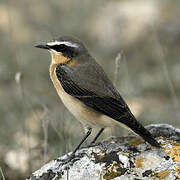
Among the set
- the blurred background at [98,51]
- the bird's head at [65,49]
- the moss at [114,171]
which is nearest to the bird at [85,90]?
the bird's head at [65,49]

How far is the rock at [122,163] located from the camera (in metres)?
4.86

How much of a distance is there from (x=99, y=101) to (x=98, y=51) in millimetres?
8505

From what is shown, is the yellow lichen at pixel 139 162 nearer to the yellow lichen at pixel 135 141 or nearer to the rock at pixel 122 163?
the rock at pixel 122 163

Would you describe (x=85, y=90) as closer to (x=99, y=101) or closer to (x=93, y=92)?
(x=93, y=92)

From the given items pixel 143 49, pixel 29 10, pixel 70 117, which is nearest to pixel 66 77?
pixel 70 117

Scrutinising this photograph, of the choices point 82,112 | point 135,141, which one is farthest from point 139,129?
point 82,112

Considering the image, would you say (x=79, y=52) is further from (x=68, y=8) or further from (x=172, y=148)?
(x=68, y=8)

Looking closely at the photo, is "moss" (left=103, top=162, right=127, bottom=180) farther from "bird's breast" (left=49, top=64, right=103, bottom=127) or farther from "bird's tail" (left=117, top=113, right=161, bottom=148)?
"bird's breast" (left=49, top=64, right=103, bottom=127)

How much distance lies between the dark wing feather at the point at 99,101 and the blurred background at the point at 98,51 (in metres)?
2.55

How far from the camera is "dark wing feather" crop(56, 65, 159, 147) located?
5.33 meters

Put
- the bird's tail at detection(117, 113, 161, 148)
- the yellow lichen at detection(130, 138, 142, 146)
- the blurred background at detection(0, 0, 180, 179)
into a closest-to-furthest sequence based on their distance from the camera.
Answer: the bird's tail at detection(117, 113, 161, 148), the yellow lichen at detection(130, 138, 142, 146), the blurred background at detection(0, 0, 180, 179)

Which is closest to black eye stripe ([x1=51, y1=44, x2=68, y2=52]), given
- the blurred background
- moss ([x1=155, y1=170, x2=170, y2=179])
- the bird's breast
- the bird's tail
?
the bird's breast

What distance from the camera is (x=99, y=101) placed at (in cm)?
568

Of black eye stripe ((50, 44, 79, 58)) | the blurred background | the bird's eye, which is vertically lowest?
the blurred background
